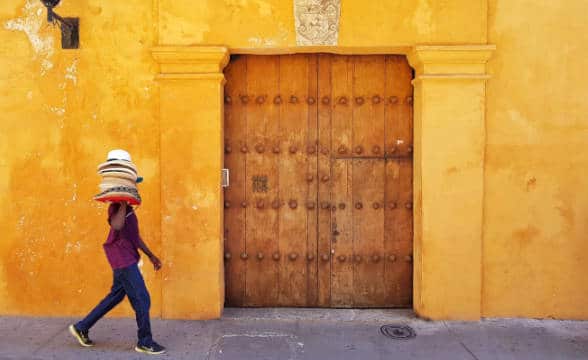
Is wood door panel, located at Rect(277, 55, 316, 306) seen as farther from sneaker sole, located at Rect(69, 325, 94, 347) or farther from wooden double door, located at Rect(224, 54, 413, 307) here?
sneaker sole, located at Rect(69, 325, 94, 347)

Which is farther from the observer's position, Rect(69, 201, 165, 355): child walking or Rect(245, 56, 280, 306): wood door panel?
Rect(245, 56, 280, 306): wood door panel

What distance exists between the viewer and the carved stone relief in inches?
167

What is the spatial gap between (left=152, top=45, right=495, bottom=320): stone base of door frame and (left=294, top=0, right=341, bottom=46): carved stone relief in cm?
27

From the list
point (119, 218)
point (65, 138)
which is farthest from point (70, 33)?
point (119, 218)

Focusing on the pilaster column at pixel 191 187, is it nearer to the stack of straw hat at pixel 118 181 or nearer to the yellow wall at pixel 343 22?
the yellow wall at pixel 343 22

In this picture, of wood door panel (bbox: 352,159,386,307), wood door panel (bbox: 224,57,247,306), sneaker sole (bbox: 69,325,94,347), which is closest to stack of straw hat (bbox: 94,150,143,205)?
sneaker sole (bbox: 69,325,94,347)

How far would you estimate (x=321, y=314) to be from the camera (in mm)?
4438

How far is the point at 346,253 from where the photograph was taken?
460 centimetres

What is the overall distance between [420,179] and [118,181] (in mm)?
2370

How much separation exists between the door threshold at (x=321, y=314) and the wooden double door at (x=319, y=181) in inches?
3.6

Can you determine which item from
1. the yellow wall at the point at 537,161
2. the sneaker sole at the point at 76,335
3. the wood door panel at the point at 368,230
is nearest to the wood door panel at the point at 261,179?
the wood door panel at the point at 368,230

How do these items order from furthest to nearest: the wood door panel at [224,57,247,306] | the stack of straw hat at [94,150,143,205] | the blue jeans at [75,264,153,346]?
the wood door panel at [224,57,247,306]
the blue jeans at [75,264,153,346]
the stack of straw hat at [94,150,143,205]

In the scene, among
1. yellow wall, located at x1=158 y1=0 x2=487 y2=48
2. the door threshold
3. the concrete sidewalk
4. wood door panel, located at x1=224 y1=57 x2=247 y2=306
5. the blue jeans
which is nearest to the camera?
the blue jeans

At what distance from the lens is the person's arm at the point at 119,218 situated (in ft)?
11.2
